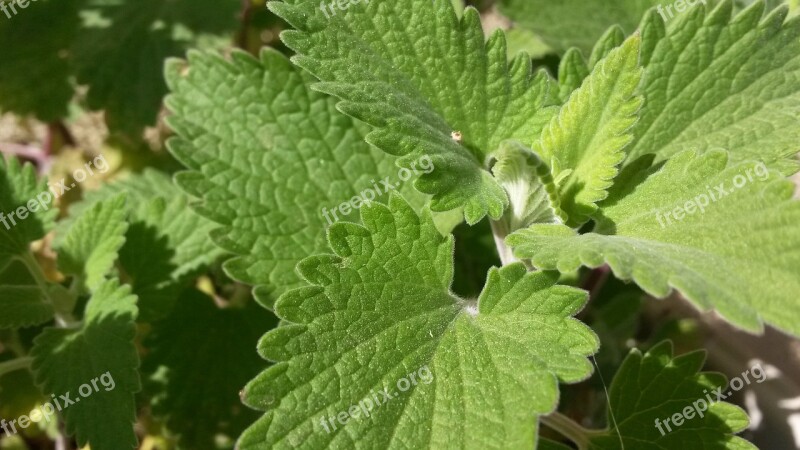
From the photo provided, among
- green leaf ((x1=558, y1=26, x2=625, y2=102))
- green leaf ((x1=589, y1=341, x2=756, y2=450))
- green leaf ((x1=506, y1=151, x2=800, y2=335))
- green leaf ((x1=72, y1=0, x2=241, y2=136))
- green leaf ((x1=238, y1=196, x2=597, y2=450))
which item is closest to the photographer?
green leaf ((x1=506, y1=151, x2=800, y2=335))

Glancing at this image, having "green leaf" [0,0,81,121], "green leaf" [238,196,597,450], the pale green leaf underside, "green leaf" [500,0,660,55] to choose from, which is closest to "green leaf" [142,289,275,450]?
"green leaf" [238,196,597,450]

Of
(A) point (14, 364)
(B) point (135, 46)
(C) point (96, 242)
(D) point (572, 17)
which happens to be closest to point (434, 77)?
(D) point (572, 17)

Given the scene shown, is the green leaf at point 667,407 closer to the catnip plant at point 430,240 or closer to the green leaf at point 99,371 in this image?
the catnip plant at point 430,240

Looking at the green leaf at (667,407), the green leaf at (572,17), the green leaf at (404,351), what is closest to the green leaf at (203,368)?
the green leaf at (404,351)

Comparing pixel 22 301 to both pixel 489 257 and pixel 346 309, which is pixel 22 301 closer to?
pixel 346 309

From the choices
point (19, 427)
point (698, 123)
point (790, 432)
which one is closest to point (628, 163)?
point (698, 123)

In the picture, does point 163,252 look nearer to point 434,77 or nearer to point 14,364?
point 14,364

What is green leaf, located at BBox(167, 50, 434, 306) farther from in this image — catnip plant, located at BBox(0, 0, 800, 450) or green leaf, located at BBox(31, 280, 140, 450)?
green leaf, located at BBox(31, 280, 140, 450)
